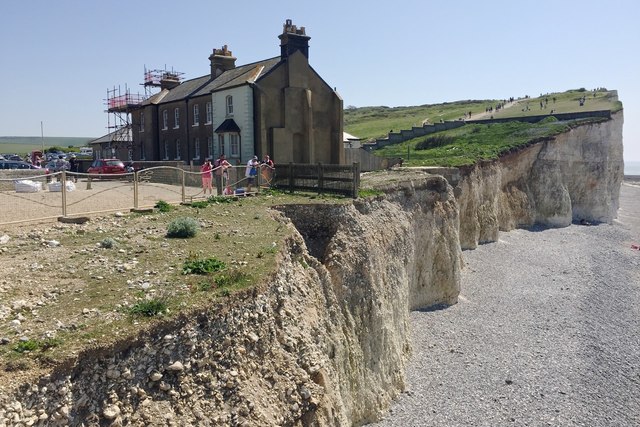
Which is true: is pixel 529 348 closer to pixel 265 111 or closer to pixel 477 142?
pixel 265 111

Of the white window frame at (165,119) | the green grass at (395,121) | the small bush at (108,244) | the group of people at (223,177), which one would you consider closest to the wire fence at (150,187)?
the group of people at (223,177)

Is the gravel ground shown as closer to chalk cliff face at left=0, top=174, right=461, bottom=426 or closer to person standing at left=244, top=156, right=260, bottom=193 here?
chalk cliff face at left=0, top=174, right=461, bottom=426

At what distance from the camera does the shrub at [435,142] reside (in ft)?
206

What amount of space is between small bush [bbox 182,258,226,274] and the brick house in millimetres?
22721

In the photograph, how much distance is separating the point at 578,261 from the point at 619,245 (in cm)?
1016

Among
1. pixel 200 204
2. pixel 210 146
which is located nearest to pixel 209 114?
pixel 210 146

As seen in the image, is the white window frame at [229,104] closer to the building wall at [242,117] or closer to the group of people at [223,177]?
the building wall at [242,117]

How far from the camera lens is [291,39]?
36.3 meters

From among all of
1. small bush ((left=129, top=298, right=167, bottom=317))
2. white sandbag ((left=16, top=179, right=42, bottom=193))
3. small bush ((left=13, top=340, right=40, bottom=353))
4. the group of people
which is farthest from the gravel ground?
white sandbag ((left=16, top=179, right=42, bottom=193))

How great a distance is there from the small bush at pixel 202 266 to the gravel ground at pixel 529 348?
28.9ft

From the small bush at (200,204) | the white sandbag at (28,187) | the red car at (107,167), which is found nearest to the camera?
the small bush at (200,204)

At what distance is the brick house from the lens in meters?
35.4

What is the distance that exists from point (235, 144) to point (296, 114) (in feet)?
16.1

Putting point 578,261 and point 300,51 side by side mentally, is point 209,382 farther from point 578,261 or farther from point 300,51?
point 578,261
